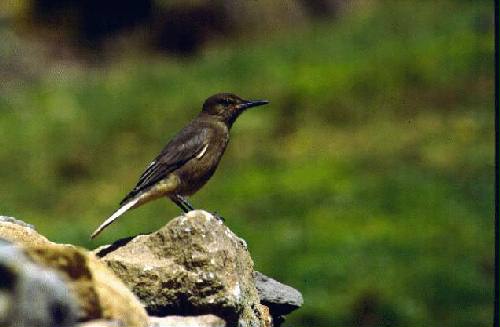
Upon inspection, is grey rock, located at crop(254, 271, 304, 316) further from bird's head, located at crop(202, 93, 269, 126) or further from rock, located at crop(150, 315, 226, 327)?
bird's head, located at crop(202, 93, 269, 126)

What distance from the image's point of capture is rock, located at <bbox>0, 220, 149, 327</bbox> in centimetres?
750

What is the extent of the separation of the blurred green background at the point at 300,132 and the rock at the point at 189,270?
8.70 metres

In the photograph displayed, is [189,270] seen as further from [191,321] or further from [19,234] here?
[19,234]

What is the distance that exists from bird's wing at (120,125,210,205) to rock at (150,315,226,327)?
2.93 metres

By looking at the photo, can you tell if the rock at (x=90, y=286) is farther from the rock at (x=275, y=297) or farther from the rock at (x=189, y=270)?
the rock at (x=275, y=297)

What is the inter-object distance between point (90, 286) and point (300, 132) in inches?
801

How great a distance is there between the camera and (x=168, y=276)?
9164 mm

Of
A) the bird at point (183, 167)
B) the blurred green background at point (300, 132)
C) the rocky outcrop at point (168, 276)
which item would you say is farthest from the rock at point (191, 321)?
the blurred green background at point (300, 132)

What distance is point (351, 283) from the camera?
1986 cm

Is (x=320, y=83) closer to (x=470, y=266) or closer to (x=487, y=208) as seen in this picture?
(x=487, y=208)

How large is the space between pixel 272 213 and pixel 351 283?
3.72 meters

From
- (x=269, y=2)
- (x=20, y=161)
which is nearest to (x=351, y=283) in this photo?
(x=20, y=161)

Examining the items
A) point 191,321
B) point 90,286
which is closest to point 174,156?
point 191,321

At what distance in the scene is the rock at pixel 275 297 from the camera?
1048cm
